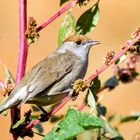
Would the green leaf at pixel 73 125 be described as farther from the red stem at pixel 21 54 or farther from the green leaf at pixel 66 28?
the green leaf at pixel 66 28

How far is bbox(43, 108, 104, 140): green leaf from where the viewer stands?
2762 millimetres

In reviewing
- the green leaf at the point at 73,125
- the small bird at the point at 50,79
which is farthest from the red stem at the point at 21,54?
the green leaf at the point at 73,125

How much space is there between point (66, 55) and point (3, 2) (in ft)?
38.2

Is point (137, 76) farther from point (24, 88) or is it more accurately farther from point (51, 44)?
point (51, 44)

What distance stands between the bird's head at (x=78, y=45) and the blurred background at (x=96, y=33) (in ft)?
17.5

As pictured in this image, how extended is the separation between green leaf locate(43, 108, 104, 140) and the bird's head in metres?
2.41

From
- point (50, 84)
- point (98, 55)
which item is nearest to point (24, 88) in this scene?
point (50, 84)

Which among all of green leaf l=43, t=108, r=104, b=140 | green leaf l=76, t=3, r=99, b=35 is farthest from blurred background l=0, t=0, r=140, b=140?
green leaf l=43, t=108, r=104, b=140

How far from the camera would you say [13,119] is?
3.39m

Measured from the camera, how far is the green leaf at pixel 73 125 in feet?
9.06

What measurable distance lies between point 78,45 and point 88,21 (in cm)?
156

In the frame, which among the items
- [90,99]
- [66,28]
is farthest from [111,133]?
[66,28]

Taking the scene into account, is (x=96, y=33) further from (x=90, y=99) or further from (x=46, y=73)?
(x=90, y=99)

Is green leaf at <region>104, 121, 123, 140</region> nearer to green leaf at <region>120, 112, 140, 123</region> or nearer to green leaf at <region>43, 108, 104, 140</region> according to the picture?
green leaf at <region>120, 112, 140, 123</region>
